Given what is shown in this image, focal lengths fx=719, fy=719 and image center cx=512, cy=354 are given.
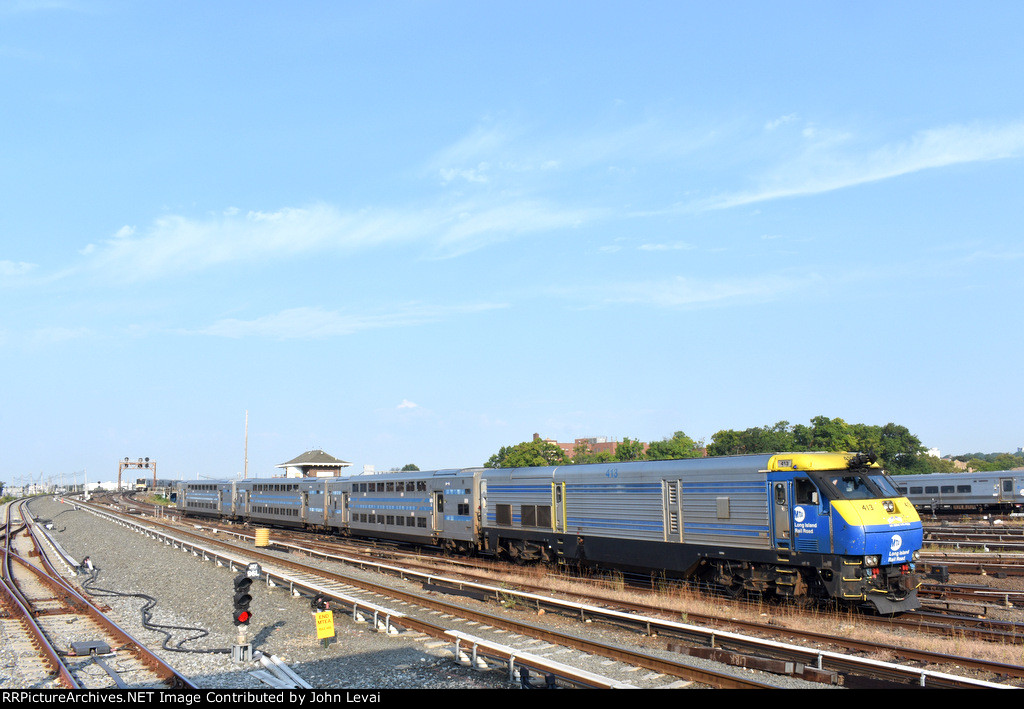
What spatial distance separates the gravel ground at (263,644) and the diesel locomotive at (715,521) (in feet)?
25.6

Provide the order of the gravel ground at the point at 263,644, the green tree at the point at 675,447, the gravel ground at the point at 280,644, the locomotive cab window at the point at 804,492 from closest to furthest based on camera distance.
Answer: the gravel ground at the point at 280,644 → the gravel ground at the point at 263,644 → the locomotive cab window at the point at 804,492 → the green tree at the point at 675,447

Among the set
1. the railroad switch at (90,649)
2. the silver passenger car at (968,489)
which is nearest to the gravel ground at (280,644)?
the railroad switch at (90,649)

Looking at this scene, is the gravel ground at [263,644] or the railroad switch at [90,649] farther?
the railroad switch at [90,649]

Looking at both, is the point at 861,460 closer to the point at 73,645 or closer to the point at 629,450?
the point at 73,645

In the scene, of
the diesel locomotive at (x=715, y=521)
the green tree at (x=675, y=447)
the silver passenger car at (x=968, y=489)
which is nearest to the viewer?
the diesel locomotive at (x=715, y=521)

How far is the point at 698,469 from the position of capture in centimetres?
1925

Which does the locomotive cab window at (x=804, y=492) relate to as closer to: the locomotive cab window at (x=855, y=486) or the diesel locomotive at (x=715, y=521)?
the diesel locomotive at (x=715, y=521)

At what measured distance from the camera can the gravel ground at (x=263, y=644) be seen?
12.3 m

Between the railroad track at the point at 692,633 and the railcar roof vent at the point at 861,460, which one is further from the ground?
the railcar roof vent at the point at 861,460

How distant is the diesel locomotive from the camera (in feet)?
51.3

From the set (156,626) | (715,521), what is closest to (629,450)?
(715,521)

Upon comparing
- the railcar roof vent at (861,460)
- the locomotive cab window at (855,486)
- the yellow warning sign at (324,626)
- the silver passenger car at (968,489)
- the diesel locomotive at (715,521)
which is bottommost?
the silver passenger car at (968,489)
